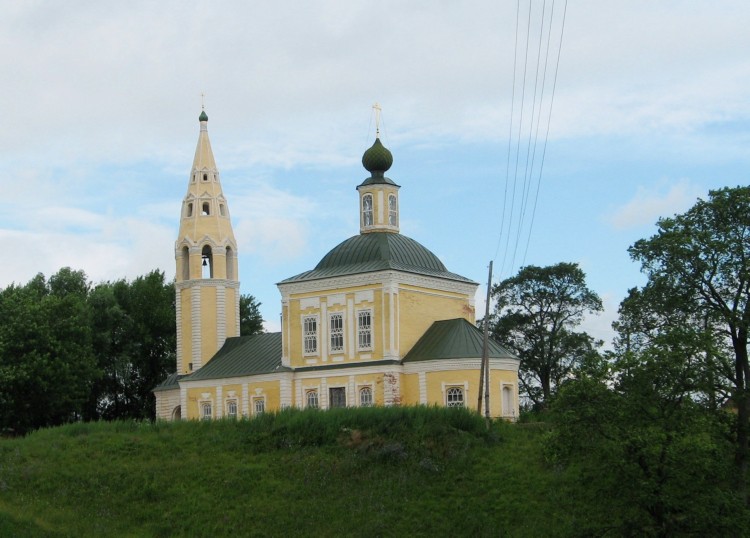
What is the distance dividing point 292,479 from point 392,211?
67.8 feet

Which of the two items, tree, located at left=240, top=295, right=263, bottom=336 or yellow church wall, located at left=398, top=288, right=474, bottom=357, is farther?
tree, located at left=240, top=295, right=263, bottom=336

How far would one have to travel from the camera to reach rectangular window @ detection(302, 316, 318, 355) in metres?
54.8

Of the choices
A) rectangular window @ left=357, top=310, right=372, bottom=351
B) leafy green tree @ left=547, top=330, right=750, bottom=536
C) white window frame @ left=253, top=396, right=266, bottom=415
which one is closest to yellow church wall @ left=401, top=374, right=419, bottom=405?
rectangular window @ left=357, top=310, right=372, bottom=351

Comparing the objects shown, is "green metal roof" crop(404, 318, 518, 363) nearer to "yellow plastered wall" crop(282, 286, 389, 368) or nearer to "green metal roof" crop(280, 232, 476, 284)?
"yellow plastered wall" crop(282, 286, 389, 368)

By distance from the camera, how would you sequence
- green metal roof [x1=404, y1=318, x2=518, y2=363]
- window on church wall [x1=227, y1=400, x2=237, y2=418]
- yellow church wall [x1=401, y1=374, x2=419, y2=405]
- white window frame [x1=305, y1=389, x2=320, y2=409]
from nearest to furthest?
green metal roof [x1=404, y1=318, x2=518, y2=363], yellow church wall [x1=401, y1=374, x2=419, y2=405], white window frame [x1=305, y1=389, x2=320, y2=409], window on church wall [x1=227, y1=400, x2=237, y2=418]

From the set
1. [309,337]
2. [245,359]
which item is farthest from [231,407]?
[309,337]

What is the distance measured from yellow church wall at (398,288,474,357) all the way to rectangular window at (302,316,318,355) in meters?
4.14

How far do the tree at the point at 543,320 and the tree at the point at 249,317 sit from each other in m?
20.0

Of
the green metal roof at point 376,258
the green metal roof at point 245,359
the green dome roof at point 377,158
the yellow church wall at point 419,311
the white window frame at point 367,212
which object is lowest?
the green metal roof at point 245,359

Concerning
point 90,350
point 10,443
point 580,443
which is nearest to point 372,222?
point 90,350

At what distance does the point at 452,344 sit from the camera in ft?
169

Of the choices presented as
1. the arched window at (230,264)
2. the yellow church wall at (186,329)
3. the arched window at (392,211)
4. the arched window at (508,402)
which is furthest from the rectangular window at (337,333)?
the arched window at (230,264)

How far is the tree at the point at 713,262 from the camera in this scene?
1443 inches

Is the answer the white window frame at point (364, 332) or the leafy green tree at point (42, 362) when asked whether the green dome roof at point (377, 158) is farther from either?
the leafy green tree at point (42, 362)
